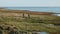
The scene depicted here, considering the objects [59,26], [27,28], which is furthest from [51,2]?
[27,28]

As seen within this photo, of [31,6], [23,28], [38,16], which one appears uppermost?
[31,6]

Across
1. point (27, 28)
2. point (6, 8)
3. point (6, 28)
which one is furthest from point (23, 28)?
point (6, 8)

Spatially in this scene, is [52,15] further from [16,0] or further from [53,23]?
[16,0]

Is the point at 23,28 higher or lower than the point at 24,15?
lower

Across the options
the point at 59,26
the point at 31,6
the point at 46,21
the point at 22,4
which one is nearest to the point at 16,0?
the point at 22,4

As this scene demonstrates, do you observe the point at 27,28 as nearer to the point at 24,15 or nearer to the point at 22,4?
the point at 24,15

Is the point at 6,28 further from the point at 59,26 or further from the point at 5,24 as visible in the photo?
the point at 59,26

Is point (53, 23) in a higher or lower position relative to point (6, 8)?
lower
